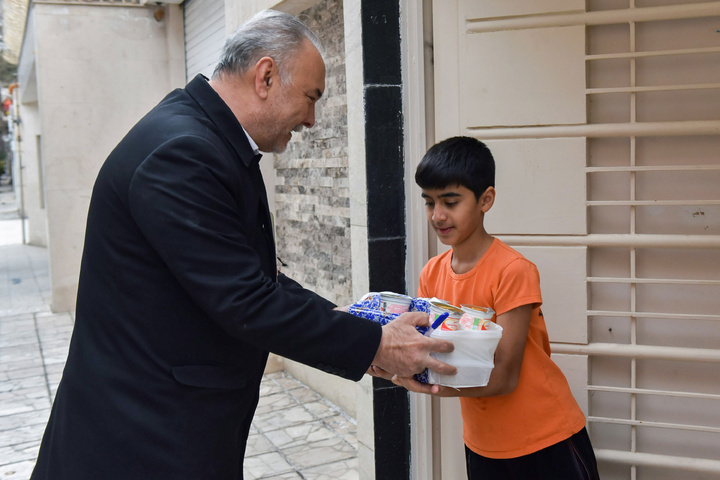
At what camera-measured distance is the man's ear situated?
2053 mm

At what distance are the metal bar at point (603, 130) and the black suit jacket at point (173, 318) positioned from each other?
1.23 meters

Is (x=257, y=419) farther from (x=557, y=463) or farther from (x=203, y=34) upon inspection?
(x=203, y=34)

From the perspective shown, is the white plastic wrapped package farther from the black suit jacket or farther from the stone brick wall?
the stone brick wall

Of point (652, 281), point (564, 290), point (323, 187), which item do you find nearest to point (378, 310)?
point (564, 290)

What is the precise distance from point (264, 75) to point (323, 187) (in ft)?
11.5

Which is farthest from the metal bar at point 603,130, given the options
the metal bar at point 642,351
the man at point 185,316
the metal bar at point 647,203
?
the man at point 185,316

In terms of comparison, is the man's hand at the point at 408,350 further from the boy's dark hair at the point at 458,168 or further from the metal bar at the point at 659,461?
the metal bar at the point at 659,461

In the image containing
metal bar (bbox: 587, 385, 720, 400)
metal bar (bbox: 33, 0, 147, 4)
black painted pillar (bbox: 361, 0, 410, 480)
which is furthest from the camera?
metal bar (bbox: 33, 0, 147, 4)

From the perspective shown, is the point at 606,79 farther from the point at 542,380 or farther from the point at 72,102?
the point at 72,102

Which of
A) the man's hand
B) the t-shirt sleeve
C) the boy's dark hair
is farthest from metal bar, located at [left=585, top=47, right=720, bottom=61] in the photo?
the man's hand

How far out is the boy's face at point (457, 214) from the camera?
2.32 metres

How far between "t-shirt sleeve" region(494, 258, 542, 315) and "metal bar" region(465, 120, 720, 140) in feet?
2.41

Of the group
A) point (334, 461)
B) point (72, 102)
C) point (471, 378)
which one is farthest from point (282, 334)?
point (72, 102)

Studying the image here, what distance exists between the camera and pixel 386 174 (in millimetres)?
3148
